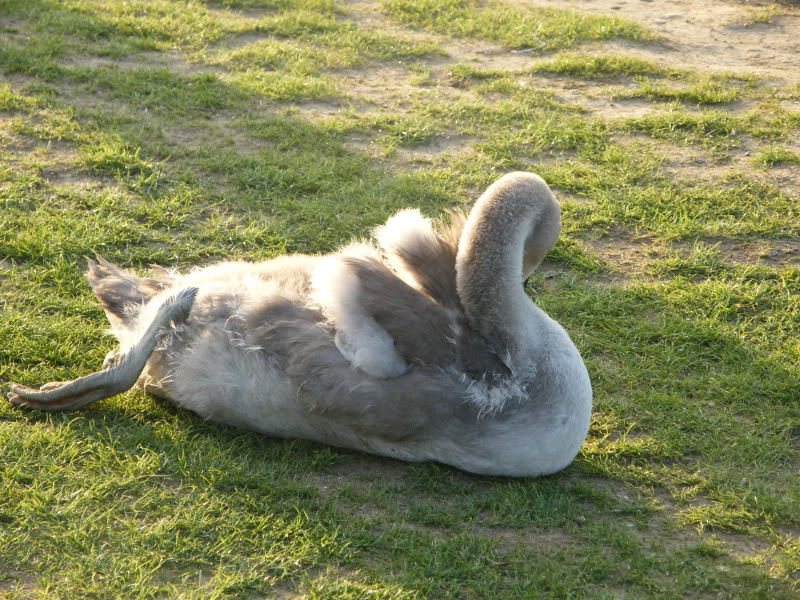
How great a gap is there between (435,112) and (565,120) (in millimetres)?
1008

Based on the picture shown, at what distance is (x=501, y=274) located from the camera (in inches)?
164

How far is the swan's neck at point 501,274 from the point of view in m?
4.15

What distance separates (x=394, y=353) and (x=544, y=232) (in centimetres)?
102

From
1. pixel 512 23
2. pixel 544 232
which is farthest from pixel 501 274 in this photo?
pixel 512 23

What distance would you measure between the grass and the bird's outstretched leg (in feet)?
0.34

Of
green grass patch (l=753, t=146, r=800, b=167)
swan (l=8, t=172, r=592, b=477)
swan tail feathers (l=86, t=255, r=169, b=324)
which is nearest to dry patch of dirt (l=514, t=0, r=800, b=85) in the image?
green grass patch (l=753, t=146, r=800, b=167)

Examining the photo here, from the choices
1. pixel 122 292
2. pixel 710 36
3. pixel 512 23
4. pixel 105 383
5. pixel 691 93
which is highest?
pixel 512 23

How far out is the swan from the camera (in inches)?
159

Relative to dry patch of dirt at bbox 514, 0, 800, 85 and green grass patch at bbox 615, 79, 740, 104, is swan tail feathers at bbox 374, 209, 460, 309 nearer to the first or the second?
green grass patch at bbox 615, 79, 740, 104

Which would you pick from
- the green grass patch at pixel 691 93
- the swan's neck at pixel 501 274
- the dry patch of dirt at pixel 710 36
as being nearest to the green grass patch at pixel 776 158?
the green grass patch at pixel 691 93

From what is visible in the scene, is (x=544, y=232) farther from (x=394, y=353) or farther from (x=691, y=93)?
(x=691, y=93)

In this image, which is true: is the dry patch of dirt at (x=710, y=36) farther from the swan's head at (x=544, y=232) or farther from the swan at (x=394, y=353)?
the swan at (x=394, y=353)

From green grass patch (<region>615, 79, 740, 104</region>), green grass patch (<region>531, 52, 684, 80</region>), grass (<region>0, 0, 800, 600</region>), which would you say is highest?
green grass patch (<region>531, 52, 684, 80</region>)

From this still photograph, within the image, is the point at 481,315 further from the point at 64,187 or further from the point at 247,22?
the point at 247,22
